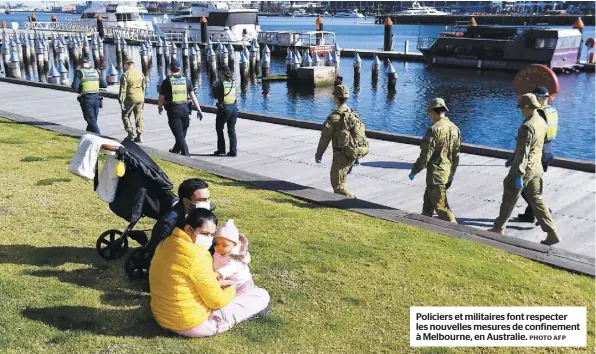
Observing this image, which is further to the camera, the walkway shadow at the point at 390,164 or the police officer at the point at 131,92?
the police officer at the point at 131,92

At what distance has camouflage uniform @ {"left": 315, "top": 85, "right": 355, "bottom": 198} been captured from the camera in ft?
28.0

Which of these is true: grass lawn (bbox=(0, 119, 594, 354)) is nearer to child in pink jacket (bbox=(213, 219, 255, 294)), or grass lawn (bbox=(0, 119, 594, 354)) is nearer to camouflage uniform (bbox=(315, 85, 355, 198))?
child in pink jacket (bbox=(213, 219, 255, 294))

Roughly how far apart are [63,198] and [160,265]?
445cm

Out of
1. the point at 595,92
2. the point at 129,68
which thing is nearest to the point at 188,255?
the point at 129,68

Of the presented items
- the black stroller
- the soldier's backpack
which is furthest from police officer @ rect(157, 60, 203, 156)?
the black stroller

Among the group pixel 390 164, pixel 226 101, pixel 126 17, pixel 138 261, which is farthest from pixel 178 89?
pixel 126 17

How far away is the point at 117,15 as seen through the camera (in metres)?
70.1

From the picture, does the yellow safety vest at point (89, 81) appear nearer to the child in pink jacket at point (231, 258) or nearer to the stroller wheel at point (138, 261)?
the stroller wheel at point (138, 261)

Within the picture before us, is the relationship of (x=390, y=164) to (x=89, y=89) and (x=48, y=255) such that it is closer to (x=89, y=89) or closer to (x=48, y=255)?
(x=89, y=89)

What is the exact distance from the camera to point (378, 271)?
6.18 m

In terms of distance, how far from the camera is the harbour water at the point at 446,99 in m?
27.3

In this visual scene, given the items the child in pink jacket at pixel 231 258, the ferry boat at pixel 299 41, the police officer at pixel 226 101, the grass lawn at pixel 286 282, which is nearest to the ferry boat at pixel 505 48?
the ferry boat at pixel 299 41

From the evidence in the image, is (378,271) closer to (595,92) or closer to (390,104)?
(390,104)

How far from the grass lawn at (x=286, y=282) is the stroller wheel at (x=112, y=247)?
0.38 ft
